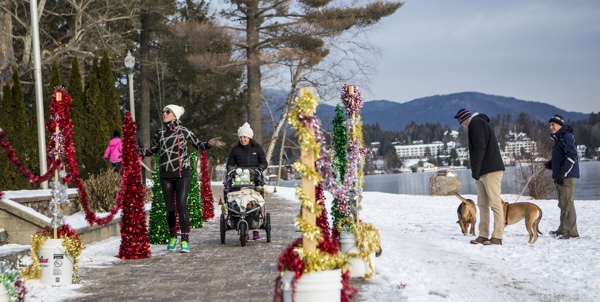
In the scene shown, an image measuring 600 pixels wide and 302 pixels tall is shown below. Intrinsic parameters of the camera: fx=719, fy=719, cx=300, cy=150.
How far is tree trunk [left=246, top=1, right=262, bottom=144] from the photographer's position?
107 ft

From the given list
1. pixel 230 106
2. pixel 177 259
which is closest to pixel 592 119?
pixel 230 106

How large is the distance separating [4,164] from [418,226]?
1059 cm

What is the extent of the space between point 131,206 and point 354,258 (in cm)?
347

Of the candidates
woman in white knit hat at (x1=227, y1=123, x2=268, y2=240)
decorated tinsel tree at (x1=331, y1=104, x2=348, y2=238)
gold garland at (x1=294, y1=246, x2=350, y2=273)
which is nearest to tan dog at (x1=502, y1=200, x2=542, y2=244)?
decorated tinsel tree at (x1=331, y1=104, x2=348, y2=238)

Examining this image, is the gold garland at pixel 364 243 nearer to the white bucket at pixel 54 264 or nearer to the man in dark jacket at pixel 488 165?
the white bucket at pixel 54 264

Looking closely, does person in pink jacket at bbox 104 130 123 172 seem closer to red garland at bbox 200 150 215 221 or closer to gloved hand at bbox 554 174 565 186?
red garland at bbox 200 150 215 221

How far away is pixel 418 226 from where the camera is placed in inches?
580

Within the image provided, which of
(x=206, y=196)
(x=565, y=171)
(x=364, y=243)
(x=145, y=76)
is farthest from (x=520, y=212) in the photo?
(x=145, y=76)

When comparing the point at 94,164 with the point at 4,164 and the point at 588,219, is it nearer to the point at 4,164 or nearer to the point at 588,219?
the point at 4,164

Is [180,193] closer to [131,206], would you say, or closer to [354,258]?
[131,206]

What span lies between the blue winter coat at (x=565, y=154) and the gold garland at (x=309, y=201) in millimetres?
7424

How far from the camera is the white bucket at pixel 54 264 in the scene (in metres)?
7.42

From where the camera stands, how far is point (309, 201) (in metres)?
5.12

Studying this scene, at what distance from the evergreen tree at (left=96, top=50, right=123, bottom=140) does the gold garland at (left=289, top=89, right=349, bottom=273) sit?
19357 mm
